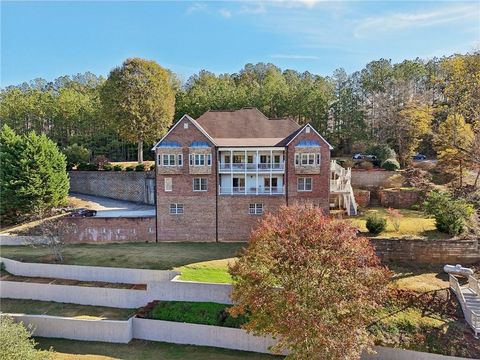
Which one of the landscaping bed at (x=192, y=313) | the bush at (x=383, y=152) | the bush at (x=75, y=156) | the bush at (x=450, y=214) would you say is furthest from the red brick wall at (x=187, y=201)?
the bush at (x=75, y=156)

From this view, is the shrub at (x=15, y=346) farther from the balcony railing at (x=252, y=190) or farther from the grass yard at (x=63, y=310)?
the balcony railing at (x=252, y=190)

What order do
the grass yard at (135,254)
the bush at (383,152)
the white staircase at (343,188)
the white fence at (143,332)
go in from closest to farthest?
the white fence at (143,332) → the grass yard at (135,254) → the white staircase at (343,188) → the bush at (383,152)

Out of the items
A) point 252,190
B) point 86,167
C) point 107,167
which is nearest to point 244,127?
point 252,190

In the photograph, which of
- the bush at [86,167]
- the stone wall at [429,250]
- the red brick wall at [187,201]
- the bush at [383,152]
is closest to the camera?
the stone wall at [429,250]

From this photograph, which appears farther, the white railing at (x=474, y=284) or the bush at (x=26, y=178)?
the bush at (x=26, y=178)

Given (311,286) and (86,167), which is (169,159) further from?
(86,167)

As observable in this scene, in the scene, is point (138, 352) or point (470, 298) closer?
point (138, 352)
